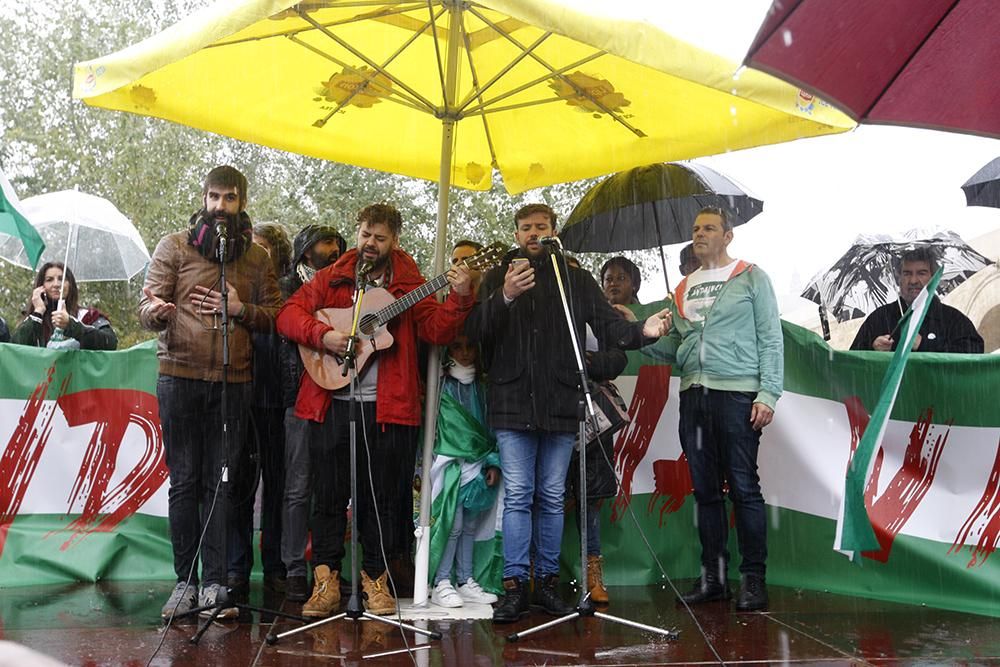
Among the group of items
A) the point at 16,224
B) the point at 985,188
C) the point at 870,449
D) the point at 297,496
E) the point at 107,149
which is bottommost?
the point at 297,496

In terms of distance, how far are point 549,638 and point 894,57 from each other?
2990mm

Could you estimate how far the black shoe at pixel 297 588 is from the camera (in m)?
6.06

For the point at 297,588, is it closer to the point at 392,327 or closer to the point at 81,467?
the point at 392,327

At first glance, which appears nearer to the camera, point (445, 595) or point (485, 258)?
point (485, 258)

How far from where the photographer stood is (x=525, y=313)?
5.84 meters

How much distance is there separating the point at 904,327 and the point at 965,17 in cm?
239

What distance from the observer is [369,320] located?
18.6 feet

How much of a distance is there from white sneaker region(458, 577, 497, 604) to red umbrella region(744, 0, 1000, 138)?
11.3ft

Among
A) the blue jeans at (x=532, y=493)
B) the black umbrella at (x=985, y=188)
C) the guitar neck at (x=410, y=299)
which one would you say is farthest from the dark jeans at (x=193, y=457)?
the black umbrella at (x=985, y=188)

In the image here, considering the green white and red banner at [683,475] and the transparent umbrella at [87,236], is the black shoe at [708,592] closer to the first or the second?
the green white and red banner at [683,475]

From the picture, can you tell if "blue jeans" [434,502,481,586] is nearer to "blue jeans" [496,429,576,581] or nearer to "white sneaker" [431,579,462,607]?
"white sneaker" [431,579,462,607]

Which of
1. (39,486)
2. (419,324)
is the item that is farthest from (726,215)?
(39,486)

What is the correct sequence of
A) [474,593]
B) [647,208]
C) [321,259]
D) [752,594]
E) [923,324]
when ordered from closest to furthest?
[752,594]
[474,593]
[923,324]
[321,259]
[647,208]

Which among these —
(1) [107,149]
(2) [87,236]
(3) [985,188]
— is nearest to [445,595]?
(2) [87,236]
